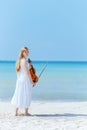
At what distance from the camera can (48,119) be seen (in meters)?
11.0

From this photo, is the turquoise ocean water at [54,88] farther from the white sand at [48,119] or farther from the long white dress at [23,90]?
the long white dress at [23,90]

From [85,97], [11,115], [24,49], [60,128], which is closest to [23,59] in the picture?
[24,49]

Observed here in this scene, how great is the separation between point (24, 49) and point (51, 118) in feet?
5.21

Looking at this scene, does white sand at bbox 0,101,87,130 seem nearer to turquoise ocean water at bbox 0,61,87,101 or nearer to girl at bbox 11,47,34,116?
girl at bbox 11,47,34,116

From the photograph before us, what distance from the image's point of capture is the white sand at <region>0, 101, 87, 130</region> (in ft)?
32.5

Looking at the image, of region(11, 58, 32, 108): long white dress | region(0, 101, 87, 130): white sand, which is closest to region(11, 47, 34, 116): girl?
region(11, 58, 32, 108): long white dress

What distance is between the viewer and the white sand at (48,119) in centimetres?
990

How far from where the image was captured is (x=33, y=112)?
1251 centimetres

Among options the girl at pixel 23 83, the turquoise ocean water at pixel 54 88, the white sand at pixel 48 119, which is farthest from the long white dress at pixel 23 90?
the turquoise ocean water at pixel 54 88

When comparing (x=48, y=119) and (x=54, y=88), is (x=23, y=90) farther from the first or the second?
(x=54, y=88)

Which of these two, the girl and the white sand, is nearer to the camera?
the white sand

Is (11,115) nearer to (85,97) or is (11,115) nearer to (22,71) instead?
(22,71)

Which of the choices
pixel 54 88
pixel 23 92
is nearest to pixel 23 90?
pixel 23 92

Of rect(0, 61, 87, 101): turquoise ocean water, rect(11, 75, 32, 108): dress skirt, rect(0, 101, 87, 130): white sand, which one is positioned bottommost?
rect(0, 61, 87, 101): turquoise ocean water
